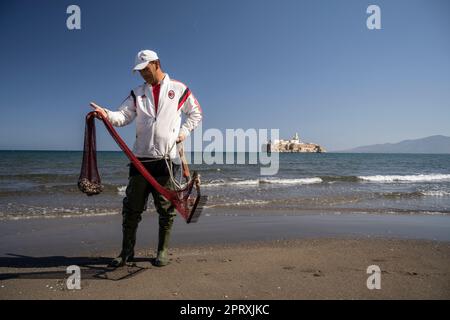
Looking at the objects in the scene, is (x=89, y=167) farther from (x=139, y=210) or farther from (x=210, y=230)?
(x=210, y=230)

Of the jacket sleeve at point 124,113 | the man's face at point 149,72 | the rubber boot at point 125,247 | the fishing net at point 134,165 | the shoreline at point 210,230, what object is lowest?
the shoreline at point 210,230

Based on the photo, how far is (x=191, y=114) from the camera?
14.4 feet

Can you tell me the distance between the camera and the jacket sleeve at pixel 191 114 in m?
4.32

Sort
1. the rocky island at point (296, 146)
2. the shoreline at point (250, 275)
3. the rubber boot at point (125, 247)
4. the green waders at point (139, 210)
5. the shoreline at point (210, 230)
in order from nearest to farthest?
the shoreline at point (250, 275)
the green waders at point (139, 210)
the rubber boot at point (125, 247)
the shoreline at point (210, 230)
the rocky island at point (296, 146)

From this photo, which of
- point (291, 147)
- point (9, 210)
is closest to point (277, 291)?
point (9, 210)

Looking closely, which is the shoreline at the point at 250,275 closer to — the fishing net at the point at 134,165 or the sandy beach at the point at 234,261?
the sandy beach at the point at 234,261

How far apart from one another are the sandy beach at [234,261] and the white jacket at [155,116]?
4.96 feet

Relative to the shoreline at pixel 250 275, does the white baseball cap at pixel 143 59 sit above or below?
above

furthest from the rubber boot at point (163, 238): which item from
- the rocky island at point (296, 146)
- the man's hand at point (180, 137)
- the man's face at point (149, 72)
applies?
the rocky island at point (296, 146)

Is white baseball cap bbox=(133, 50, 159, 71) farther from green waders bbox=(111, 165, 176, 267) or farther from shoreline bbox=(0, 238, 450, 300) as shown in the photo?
shoreline bbox=(0, 238, 450, 300)

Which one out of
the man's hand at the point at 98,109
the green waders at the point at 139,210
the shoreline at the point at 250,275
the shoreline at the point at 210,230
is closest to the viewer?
the shoreline at the point at 250,275

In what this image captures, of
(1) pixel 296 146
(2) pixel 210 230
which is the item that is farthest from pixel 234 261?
(1) pixel 296 146

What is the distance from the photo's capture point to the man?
4.09 metres

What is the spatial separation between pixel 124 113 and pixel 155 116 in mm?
390
